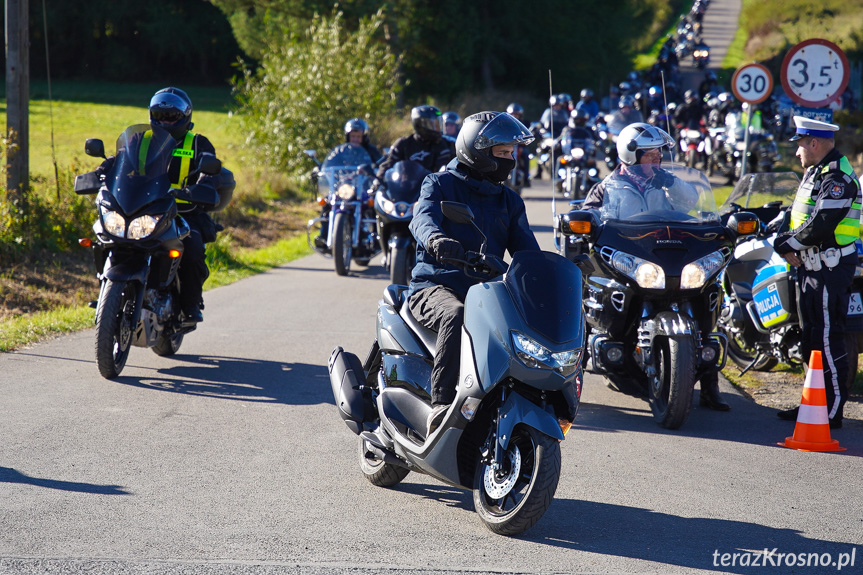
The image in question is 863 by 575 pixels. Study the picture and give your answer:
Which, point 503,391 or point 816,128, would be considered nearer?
point 503,391

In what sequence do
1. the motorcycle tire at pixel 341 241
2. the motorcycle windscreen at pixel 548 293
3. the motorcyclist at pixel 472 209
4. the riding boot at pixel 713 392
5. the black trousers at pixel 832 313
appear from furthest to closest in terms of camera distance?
the motorcycle tire at pixel 341 241
the riding boot at pixel 713 392
the black trousers at pixel 832 313
the motorcyclist at pixel 472 209
the motorcycle windscreen at pixel 548 293

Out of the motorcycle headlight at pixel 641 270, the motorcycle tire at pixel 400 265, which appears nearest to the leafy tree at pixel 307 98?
the motorcycle tire at pixel 400 265

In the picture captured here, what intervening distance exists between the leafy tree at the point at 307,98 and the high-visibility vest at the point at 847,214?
15.9 m

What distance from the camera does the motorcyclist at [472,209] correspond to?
15.8 ft

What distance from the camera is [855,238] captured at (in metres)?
6.86

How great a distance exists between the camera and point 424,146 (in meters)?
11.8

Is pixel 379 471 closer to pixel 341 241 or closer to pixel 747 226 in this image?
pixel 747 226

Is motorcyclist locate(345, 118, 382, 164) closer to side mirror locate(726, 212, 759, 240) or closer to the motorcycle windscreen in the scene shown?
side mirror locate(726, 212, 759, 240)

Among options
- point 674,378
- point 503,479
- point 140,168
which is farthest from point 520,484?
point 140,168

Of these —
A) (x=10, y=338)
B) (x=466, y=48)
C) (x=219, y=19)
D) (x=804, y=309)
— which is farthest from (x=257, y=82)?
(x=219, y=19)

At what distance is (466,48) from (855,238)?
43550mm

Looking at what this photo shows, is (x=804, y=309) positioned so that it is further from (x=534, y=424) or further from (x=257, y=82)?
(x=257, y=82)

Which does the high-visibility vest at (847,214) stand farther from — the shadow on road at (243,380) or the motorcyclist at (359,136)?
the motorcyclist at (359,136)

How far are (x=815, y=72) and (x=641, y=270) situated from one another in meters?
6.95
